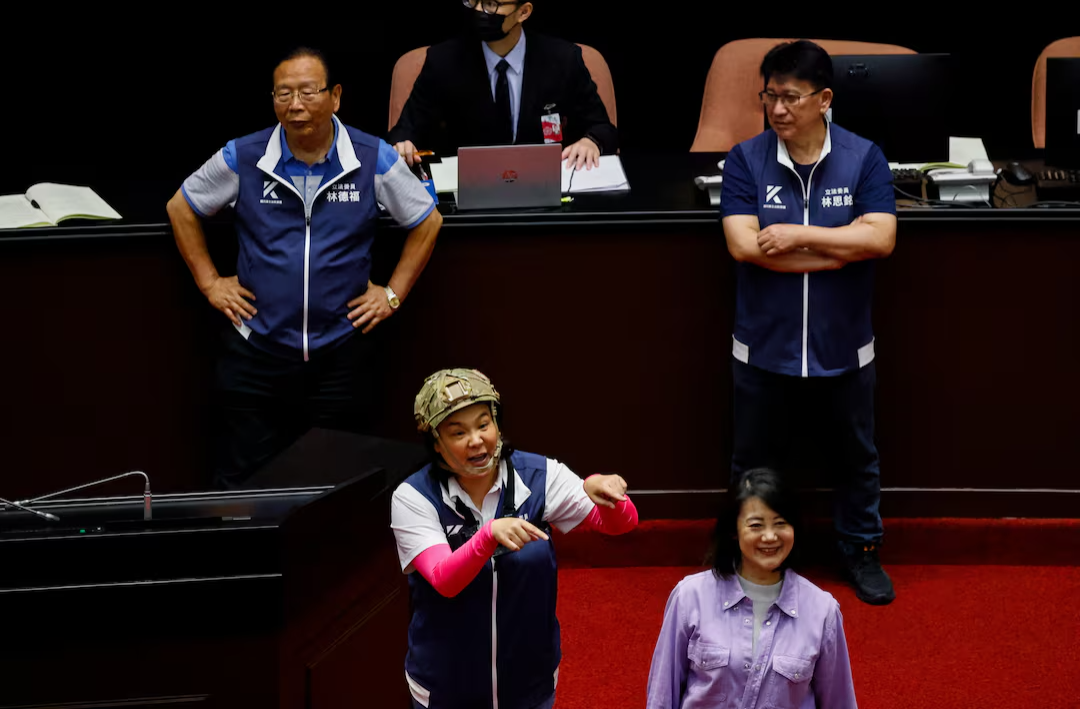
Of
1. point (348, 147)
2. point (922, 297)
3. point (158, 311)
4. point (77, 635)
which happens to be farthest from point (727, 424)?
point (77, 635)

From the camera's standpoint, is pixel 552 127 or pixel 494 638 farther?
pixel 552 127

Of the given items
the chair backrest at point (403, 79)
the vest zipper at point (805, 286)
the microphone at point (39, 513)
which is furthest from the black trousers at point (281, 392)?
the microphone at point (39, 513)

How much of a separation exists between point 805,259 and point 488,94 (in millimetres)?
1626

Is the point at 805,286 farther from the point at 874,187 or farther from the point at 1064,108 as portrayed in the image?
the point at 1064,108

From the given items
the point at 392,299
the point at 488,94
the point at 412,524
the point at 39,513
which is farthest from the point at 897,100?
the point at 39,513

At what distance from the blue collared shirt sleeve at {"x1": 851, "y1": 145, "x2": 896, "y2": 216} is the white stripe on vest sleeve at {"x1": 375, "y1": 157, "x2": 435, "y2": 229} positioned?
3.86 feet

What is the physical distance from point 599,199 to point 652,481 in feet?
2.92

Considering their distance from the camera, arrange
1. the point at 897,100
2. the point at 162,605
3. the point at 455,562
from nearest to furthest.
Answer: the point at 162,605 < the point at 455,562 < the point at 897,100

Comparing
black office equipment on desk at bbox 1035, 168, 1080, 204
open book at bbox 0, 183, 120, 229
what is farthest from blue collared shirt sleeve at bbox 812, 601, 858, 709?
open book at bbox 0, 183, 120, 229

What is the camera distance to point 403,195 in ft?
12.2

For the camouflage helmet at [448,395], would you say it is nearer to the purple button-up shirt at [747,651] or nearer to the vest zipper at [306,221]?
the purple button-up shirt at [747,651]

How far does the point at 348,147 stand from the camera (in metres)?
3.66

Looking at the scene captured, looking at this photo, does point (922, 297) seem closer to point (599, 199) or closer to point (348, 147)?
point (599, 199)

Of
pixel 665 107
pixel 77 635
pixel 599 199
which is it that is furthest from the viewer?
pixel 665 107
